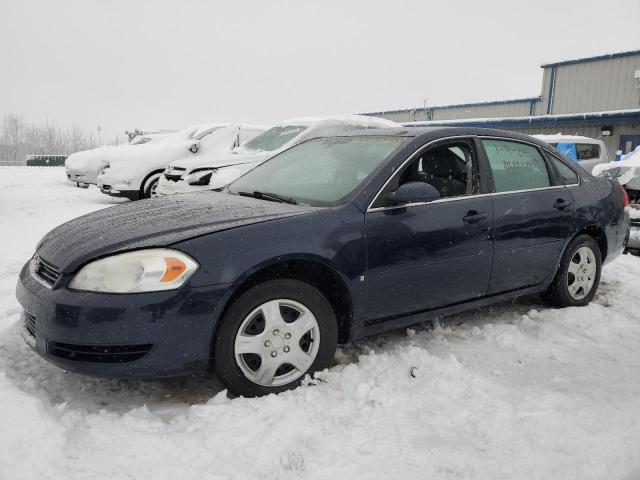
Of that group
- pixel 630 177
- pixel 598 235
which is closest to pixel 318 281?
pixel 598 235

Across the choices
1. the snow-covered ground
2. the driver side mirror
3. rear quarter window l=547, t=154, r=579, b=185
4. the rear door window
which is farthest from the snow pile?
the driver side mirror

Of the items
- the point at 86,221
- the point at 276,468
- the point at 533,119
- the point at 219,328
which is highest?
the point at 533,119

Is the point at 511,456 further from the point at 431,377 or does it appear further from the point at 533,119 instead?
the point at 533,119

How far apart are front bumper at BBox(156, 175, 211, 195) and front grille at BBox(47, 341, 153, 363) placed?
4676mm

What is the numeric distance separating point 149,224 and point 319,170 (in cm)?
126

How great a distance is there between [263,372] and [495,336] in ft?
5.92

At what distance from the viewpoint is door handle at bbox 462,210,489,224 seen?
11.5 ft

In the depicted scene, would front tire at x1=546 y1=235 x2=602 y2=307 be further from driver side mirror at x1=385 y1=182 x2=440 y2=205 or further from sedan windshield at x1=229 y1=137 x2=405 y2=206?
sedan windshield at x1=229 y1=137 x2=405 y2=206

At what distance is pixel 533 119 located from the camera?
2230cm

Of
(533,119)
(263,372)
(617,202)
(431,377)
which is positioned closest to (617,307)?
(617,202)

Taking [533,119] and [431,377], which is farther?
[533,119]

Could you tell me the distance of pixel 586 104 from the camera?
24.4 metres

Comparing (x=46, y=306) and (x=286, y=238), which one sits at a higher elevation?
(x=286, y=238)

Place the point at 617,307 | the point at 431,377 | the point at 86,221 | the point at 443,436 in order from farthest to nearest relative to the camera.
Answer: the point at 617,307
the point at 86,221
the point at 431,377
the point at 443,436
